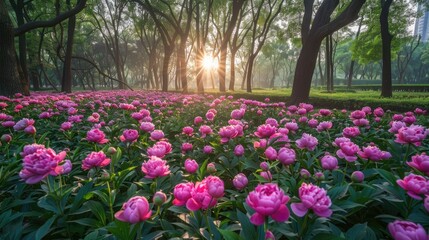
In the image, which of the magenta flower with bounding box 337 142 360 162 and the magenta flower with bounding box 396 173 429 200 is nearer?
the magenta flower with bounding box 396 173 429 200

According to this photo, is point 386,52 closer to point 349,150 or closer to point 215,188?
point 349,150

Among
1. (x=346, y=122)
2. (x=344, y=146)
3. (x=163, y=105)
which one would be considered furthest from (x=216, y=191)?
(x=163, y=105)

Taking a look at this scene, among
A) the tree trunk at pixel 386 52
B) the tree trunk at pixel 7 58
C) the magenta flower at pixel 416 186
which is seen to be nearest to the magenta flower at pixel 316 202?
the magenta flower at pixel 416 186

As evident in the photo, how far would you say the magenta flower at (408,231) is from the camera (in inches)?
35.0

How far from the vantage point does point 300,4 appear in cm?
1939

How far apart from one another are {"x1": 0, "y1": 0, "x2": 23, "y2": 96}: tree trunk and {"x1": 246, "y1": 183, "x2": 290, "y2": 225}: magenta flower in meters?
10.0

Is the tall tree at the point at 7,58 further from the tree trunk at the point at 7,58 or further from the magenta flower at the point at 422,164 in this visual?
the magenta flower at the point at 422,164

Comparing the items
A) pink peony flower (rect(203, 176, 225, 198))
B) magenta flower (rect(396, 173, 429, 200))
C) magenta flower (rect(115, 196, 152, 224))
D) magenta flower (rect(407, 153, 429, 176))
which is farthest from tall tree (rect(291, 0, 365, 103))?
magenta flower (rect(115, 196, 152, 224))

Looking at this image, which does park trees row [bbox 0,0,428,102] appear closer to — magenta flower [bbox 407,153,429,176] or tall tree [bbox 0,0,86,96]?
tall tree [bbox 0,0,86,96]

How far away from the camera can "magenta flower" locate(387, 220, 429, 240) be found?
2.92 feet

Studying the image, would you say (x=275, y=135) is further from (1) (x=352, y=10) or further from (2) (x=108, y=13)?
(2) (x=108, y=13)

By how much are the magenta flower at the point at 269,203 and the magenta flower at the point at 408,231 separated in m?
0.40

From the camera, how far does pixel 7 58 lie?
8039mm

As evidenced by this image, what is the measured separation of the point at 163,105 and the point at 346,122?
155 inches
